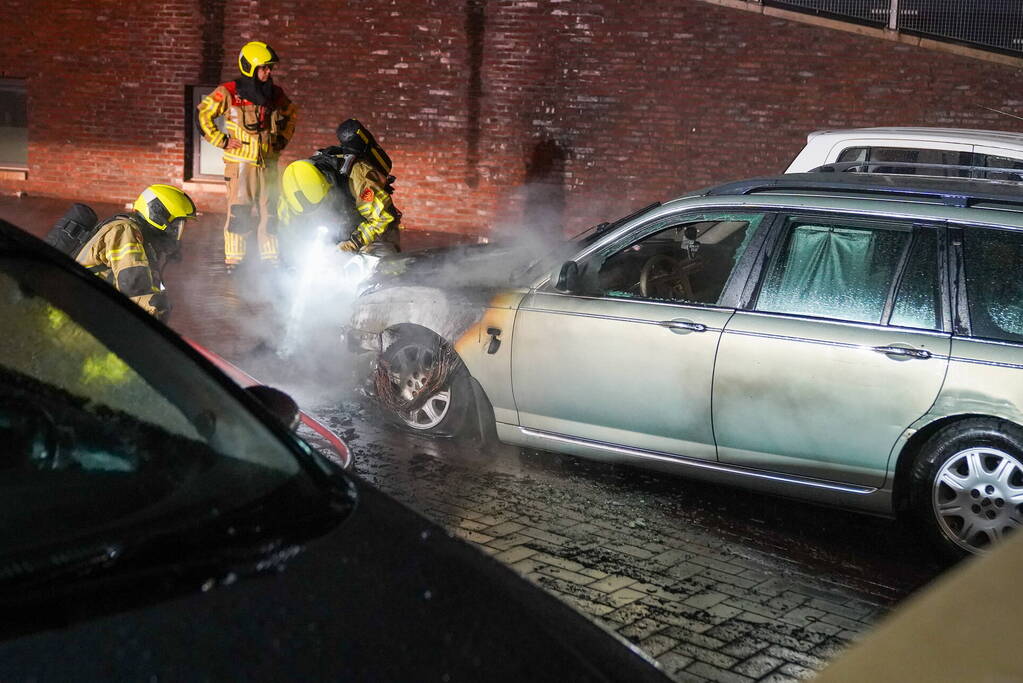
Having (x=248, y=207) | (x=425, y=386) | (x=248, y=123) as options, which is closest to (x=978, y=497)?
(x=425, y=386)

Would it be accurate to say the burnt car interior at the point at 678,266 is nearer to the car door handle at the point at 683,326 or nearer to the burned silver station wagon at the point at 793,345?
the burned silver station wagon at the point at 793,345

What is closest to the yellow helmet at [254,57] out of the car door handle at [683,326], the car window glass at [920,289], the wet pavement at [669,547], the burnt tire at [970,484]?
the wet pavement at [669,547]

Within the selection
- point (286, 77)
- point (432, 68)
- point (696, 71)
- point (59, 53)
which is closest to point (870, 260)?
point (696, 71)

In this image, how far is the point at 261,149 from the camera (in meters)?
12.1

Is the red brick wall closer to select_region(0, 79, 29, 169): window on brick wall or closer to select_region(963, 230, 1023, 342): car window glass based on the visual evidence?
select_region(0, 79, 29, 169): window on brick wall

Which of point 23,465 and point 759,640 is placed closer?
point 23,465

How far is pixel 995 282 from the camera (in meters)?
5.32

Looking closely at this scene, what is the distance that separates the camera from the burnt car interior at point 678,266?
6145mm

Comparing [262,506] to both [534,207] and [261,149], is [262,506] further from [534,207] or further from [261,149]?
[534,207]

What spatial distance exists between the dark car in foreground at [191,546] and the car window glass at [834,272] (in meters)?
3.35

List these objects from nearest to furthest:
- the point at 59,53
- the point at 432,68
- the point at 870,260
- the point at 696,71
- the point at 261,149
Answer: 1. the point at 870,260
2. the point at 261,149
3. the point at 696,71
4. the point at 432,68
5. the point at 59,53

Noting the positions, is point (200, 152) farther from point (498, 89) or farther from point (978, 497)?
point (978, 497)

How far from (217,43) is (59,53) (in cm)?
268

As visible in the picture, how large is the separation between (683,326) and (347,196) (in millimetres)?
4141
